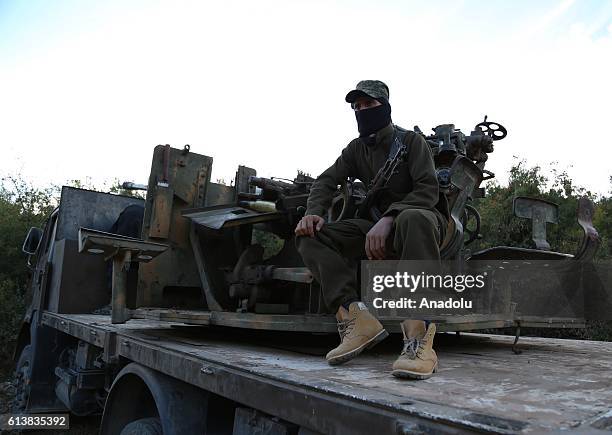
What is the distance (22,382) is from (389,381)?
5.37 meters

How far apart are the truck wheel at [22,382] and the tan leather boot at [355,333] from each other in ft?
14.6

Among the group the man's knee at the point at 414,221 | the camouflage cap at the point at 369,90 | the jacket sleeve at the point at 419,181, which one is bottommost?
the man's knee at the point at 414,221

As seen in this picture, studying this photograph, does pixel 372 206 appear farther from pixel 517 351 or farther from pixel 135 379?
pixel 135 379

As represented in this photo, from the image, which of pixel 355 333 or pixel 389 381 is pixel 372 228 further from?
pixel 389 381

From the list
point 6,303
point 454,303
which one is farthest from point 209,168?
point 6,303

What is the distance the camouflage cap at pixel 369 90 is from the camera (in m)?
2.86

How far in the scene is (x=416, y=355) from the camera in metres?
2.13

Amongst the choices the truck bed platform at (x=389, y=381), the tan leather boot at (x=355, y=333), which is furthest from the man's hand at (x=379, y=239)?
the truck bed platform at (x=389, y=381)

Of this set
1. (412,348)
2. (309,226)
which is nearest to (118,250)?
(309,226)

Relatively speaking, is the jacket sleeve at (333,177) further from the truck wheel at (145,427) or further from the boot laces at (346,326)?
the truck wheel at (145,427)

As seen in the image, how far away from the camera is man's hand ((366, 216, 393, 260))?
252 cm

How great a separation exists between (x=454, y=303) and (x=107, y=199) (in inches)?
180

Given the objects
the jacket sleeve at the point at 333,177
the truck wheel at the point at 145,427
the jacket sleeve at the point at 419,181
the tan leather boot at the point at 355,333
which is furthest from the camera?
the jacket sleeve at the point at 333,177

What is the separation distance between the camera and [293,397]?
1.85 meters
